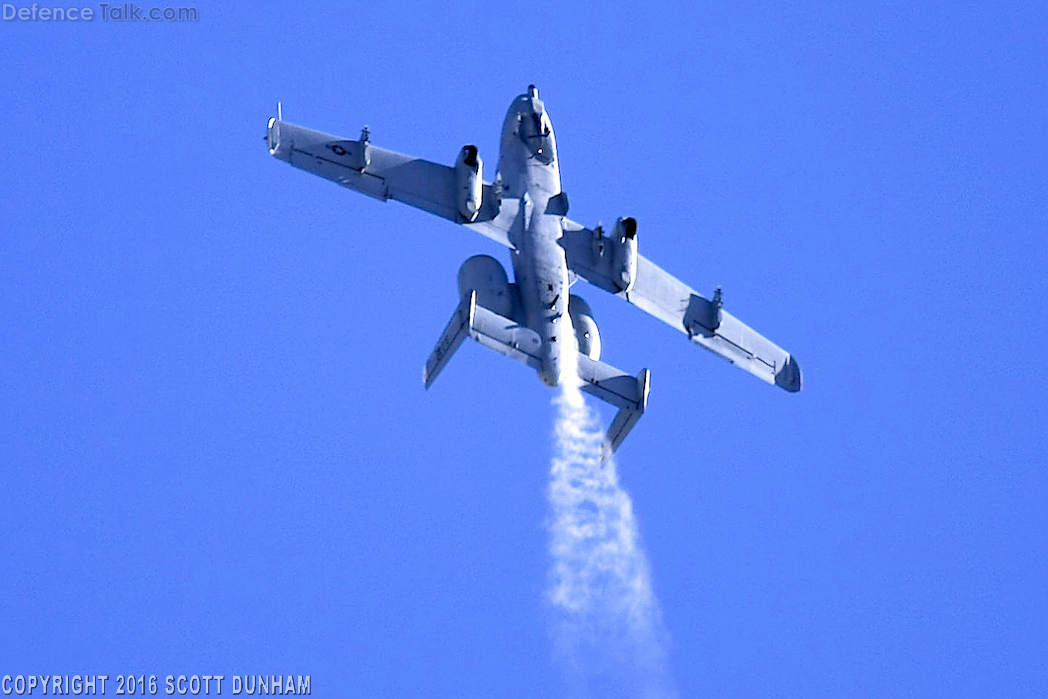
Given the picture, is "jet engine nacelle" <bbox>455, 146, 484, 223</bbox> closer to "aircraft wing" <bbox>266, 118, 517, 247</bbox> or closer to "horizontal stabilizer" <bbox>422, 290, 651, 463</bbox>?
"aircraft wing" <bbox>266, 118, 517, 247</bbox>

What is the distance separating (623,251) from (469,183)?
484 cm

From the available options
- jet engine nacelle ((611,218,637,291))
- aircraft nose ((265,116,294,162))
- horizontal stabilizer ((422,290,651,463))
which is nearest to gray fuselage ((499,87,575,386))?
horizontal stabilizer ((422,290,651,463))

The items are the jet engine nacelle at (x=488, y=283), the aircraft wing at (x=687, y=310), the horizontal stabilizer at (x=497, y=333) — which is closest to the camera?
the horizontal stabilizer at (x=497, y=333)

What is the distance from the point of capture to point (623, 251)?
67875 mm

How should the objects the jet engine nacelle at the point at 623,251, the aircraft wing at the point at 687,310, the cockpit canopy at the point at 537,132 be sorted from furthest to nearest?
the cockpit canopy at the point at 537,132 → the aircraft wing at the point at 687,310 → the jet engine nacelle at the point at 623,251

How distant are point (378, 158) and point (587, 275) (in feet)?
22.6

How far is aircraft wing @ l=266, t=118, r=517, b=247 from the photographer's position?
223 feet

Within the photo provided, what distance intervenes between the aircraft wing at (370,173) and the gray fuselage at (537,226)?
2.81ft

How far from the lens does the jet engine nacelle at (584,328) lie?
6594 centimetres

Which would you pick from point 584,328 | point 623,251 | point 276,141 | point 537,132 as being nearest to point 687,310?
point 623,251

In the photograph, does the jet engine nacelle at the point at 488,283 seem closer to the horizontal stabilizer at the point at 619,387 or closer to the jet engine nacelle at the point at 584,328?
the jet engine nacelle at the point at 584,328

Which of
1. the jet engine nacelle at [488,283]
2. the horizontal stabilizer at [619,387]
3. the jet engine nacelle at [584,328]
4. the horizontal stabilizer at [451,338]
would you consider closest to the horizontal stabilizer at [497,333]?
the horizontal stabilizer at [451,338]

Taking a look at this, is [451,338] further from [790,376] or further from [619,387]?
[790,376]

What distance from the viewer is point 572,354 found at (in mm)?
64625
